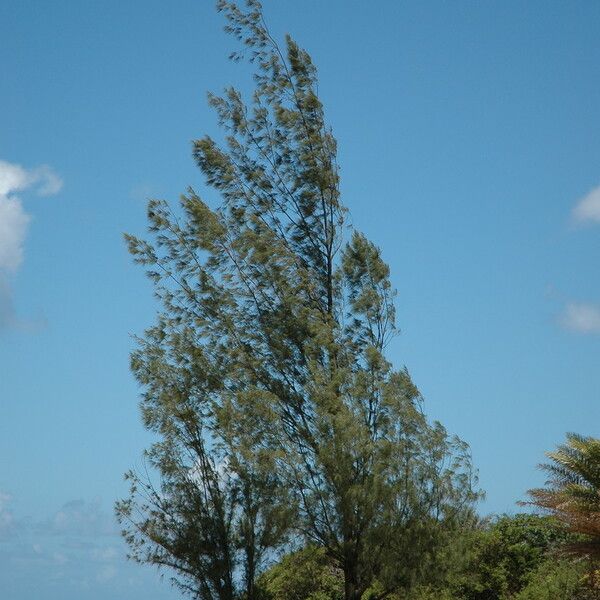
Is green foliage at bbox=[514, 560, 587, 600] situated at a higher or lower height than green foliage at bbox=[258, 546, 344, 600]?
lower

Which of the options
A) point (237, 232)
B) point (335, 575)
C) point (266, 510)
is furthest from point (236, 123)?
point (335, 575)

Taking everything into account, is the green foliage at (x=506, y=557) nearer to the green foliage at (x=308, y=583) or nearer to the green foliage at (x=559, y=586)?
the green foliage at (x=559, y=586)

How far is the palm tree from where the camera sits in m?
18.1

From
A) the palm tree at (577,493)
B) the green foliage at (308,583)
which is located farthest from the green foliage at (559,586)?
the green foliage at (308,583)

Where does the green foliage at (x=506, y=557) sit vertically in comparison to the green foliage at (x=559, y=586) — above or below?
above

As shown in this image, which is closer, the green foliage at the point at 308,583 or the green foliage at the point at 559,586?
the green foliage at the point at 559,586

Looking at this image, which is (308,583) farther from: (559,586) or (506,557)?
(559,586)

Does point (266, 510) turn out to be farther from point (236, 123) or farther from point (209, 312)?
point (236, 123)

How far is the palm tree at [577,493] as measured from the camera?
18.1m

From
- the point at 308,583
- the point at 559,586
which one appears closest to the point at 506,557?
the point at 559,586

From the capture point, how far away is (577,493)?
64.0ft

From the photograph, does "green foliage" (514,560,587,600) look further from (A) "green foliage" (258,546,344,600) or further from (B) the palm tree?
(A) "green foliage" (258,546,344,600)

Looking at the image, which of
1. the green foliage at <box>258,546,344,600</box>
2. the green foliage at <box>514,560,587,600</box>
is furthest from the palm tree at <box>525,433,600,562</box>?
the green foliage at <box>258,546,344,600</box>

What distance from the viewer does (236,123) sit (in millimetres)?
19234
